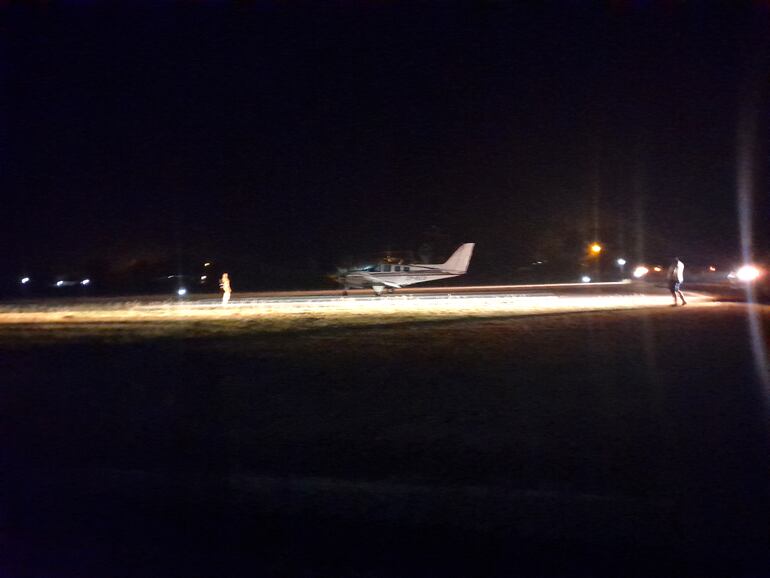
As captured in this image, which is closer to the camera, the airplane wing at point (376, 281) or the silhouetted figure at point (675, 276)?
the silhouetted figure at point (675, 276)

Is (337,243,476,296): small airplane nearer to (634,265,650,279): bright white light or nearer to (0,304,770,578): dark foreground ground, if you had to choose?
(0,304,770,578): dark foreground ground

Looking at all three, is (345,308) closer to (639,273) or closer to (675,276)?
(675,276)

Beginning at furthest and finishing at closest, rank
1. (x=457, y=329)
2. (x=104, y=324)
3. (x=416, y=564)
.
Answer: (x=104, y=324) → (x=457, y=329) → (x=416, y=564)

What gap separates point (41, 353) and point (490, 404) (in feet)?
39.8

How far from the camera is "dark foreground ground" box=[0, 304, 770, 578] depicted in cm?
526

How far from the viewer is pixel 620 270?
5712 centimetres

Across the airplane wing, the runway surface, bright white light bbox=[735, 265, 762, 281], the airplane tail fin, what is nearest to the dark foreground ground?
the runway surface

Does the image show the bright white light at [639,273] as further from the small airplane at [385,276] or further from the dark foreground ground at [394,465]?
the dark foreground ground at [394,465]

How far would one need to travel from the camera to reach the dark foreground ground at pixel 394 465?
526 cm

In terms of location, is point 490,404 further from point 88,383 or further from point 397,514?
point 88,383

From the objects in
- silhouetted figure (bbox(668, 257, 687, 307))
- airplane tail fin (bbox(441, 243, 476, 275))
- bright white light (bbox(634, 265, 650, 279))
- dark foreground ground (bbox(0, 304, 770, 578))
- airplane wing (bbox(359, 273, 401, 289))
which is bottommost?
dark foreground ground (bbox(0, 304, 770, 578))

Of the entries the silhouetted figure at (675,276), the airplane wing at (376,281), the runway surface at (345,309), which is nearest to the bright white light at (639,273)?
the runway surface at (345,309)

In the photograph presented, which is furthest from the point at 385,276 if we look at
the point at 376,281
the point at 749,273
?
the point at 749,273

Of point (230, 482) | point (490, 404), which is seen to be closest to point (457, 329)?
point (490, 404)
